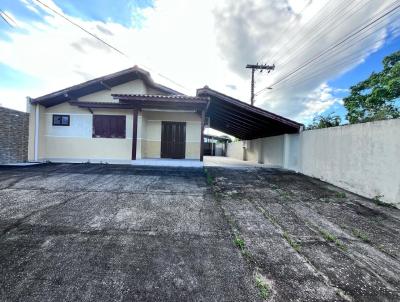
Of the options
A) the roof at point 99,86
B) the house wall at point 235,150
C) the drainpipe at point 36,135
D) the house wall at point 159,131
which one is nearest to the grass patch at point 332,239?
the house wall at point 159,131

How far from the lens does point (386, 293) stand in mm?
2160

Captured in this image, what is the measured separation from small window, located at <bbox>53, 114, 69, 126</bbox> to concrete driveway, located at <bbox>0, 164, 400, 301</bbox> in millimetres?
5984

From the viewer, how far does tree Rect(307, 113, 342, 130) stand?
10.1 metres

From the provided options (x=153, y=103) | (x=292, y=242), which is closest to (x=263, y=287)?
(x=292, y=242)

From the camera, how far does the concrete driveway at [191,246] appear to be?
83.7 inches

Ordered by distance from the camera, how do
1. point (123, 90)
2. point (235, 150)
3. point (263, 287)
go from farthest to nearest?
point (235, 150), point (123, 90), point (263, 287)

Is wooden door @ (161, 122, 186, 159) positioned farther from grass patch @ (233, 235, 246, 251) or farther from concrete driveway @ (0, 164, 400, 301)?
grass patch @ (233, 235, 246, 251)

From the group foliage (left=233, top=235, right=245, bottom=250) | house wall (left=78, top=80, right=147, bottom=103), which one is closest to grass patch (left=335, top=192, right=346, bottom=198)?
foliage (left=233, top=235, right=245, bottom=250)

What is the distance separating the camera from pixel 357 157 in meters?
6.05

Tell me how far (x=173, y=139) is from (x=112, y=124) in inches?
129

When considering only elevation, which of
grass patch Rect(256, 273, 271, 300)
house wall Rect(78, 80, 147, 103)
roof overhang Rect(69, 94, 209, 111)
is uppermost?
house wall Rect(78, 80, 147, 103)

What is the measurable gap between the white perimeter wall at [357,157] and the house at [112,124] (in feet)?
5.59

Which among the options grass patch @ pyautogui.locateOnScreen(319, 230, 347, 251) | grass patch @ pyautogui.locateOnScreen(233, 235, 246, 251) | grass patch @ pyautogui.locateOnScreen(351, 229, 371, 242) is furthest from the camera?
grass patch @ pyautogui.locateOnScreen(351, 229, 371, 242)

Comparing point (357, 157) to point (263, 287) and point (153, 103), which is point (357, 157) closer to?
point (263, 287)
